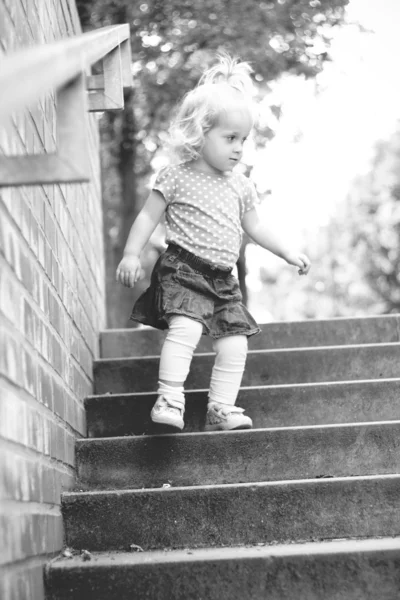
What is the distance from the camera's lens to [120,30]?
309cm

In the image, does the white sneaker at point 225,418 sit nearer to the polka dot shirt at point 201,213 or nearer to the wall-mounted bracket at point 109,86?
the polka dot shirt at point 201,213

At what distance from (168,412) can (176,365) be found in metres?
0.21

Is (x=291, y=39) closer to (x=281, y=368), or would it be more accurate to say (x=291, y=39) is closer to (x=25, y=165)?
(x=281, y=368)

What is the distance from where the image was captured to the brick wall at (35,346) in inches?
72.4

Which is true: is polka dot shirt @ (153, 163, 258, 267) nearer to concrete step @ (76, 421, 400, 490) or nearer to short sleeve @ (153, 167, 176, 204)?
short sleeve @ (153, 167, 176, 204)

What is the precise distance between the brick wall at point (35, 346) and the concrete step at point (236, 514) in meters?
0.15

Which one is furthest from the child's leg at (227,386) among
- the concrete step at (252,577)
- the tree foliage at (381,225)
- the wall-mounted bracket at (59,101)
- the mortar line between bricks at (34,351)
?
the tree foliage at (381,225)

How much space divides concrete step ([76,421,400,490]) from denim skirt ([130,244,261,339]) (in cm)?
47

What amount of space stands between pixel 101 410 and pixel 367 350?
4.21ft

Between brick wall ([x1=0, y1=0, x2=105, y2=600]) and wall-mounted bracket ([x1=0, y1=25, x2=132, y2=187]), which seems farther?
brick wall ([x1=0, y1=0, x2=105, y2=600])

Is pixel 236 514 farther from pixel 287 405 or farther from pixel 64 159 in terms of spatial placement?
pixel 64 159

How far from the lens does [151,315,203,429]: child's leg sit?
311cm

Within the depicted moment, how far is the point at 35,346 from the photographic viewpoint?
7.23 ft

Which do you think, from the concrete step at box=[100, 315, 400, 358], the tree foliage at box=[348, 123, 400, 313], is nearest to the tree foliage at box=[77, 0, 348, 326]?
the concrete step at box=[100, 315, 400, 358]
